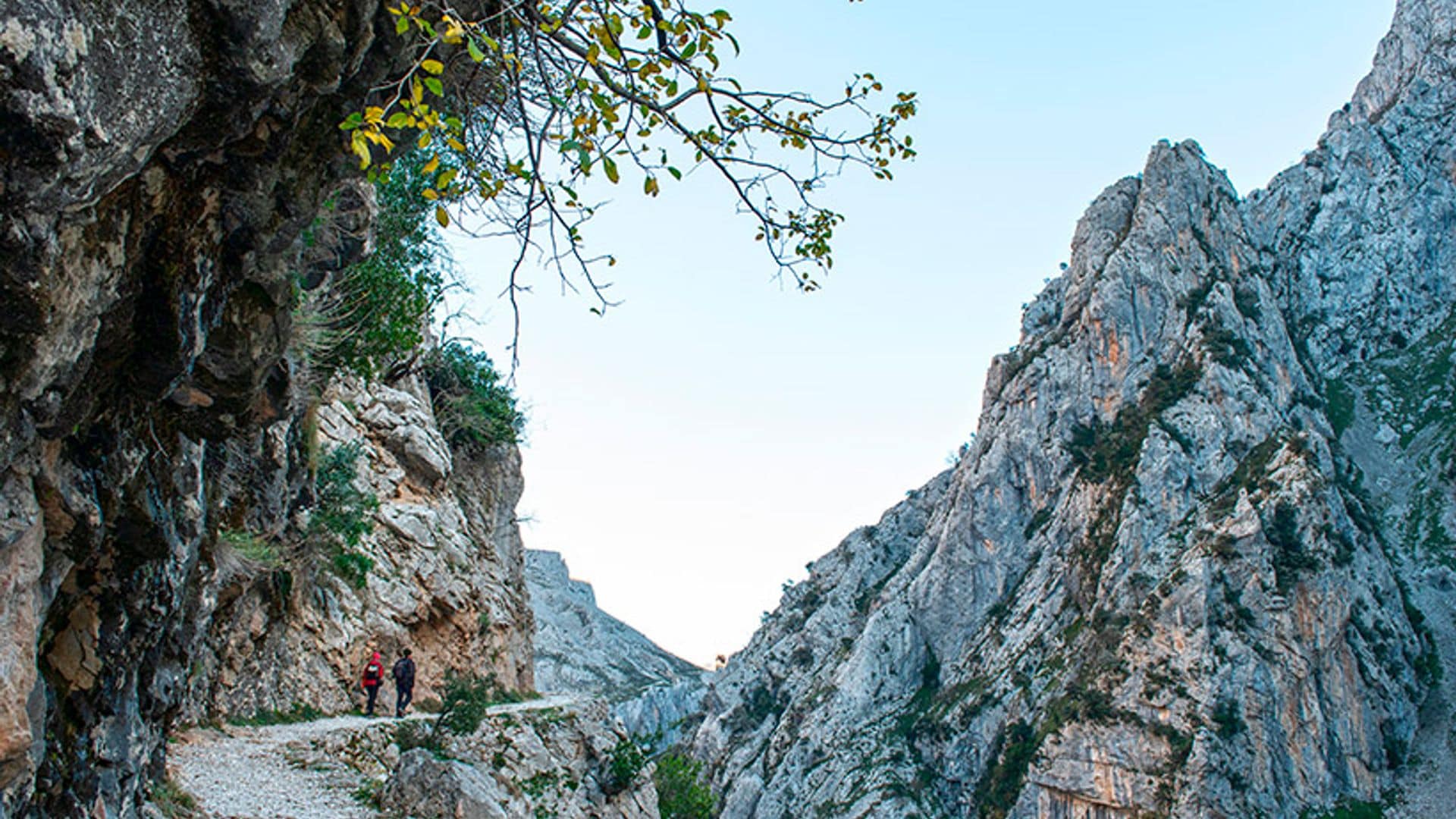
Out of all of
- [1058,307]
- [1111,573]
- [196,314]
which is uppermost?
[1058,307]

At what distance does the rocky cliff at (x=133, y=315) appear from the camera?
11.3ft

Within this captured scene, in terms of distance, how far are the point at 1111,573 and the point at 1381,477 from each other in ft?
99.6

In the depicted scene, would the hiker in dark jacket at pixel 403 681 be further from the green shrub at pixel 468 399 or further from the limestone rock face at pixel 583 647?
the limestone rock face at pixel 583 647

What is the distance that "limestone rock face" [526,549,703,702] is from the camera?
77.4 metres

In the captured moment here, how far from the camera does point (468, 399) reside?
85.7 feet

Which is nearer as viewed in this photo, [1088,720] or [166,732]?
[166,732]

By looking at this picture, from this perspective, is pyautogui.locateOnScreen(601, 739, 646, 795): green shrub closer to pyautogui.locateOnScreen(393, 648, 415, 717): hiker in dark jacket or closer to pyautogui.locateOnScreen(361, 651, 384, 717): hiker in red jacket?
pyautogui.locateOnScreen(393, 648, 415, 717): hiker in dark jacket

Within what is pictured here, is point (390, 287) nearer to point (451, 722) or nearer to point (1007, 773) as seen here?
point (451, 722)

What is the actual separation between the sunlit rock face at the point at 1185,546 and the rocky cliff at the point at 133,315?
5552 centimetres

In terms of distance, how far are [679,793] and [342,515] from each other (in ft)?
50.3

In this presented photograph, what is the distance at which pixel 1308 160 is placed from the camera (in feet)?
294

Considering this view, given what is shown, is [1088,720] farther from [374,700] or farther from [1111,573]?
[374,700]

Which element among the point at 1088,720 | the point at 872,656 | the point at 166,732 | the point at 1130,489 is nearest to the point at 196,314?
the point at 166,732

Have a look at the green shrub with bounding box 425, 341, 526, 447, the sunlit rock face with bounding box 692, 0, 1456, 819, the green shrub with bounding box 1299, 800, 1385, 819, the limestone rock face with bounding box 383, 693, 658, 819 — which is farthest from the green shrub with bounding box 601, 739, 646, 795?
the green shrub with bounding box 1299, 800, 1385, 819
